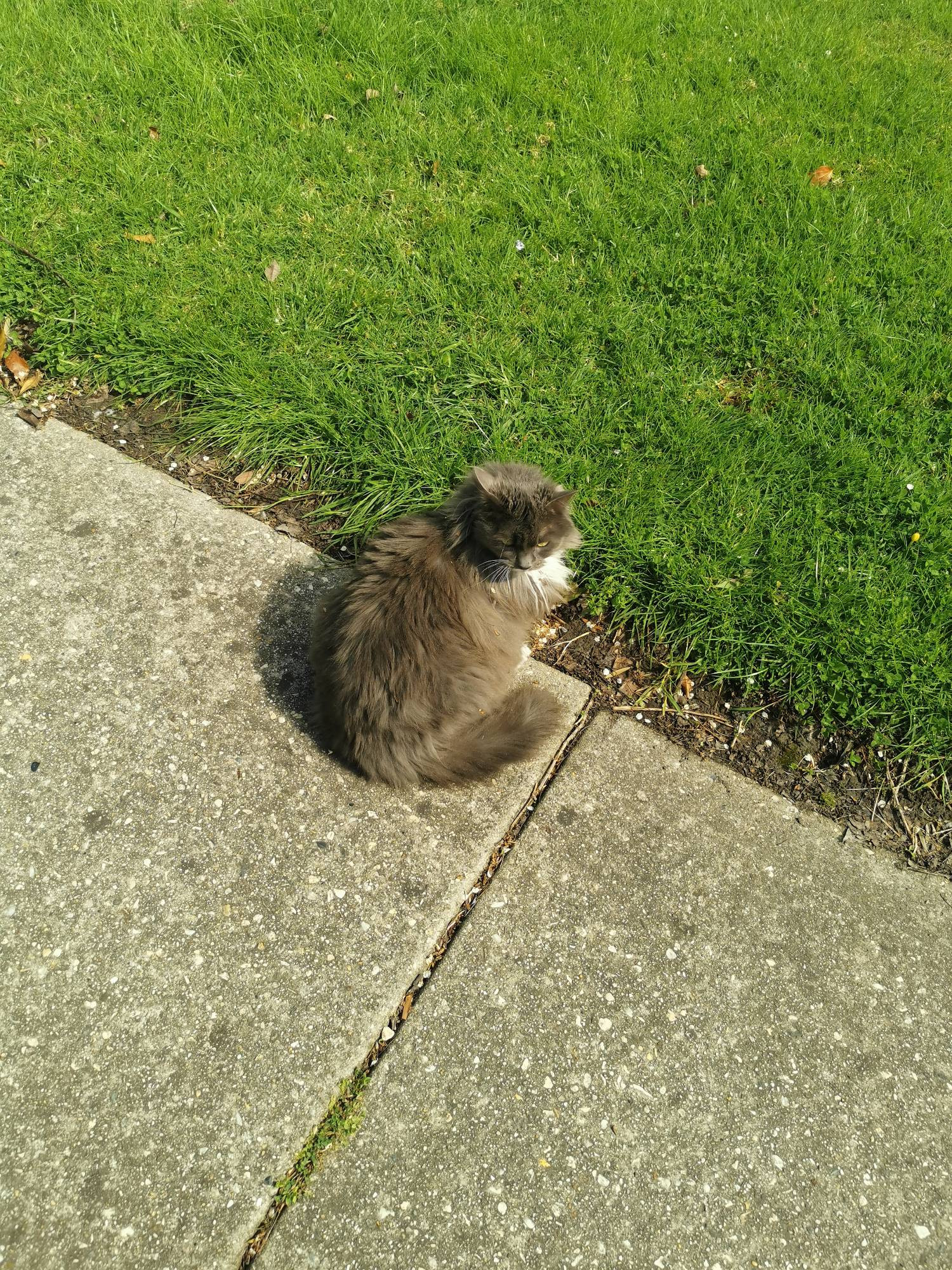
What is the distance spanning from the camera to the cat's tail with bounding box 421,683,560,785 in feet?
8.31

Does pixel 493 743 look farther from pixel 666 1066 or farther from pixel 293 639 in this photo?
pixel 666 1066

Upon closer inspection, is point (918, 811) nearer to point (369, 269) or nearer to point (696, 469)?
point (696, 469)

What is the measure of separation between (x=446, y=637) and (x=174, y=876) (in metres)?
1.13

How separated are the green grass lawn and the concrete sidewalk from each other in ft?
2.69

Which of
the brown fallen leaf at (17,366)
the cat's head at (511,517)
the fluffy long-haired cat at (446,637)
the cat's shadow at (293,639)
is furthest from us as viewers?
the brown fallen leaf at (17,366)

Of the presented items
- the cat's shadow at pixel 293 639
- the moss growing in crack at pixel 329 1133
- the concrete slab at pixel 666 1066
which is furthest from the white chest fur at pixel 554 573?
the moss growing in crack at pixel 329 1133

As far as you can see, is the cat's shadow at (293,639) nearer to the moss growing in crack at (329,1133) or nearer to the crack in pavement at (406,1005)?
the crack in pavement at (406,1005)

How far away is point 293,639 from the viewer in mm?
3000

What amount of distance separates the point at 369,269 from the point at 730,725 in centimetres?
284

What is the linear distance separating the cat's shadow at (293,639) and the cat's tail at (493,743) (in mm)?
476

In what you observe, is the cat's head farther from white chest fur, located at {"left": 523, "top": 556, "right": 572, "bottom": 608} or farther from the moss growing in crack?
the moss growing in crack

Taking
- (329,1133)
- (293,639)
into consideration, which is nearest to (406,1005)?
(329,1133)

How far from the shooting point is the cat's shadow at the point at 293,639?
2.83 m

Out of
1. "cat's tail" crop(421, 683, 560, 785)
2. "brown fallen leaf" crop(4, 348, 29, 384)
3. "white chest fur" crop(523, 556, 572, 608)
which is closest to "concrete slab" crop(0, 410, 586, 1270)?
"cat's tail" crop(421, 683, 560, 785)
